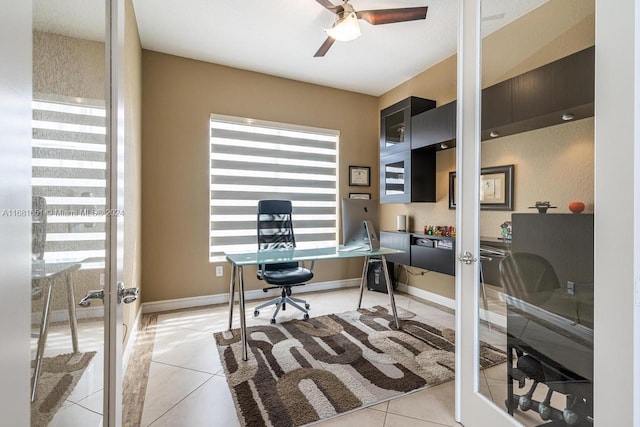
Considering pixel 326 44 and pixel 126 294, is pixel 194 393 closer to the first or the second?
pixel 126 294

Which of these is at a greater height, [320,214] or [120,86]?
[120,86]

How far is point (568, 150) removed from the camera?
1.22 meters

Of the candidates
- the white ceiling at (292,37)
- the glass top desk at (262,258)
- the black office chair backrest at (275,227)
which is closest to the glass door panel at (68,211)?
the glass top desk at (262,258)

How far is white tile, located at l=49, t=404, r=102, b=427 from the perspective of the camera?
2.34 feet

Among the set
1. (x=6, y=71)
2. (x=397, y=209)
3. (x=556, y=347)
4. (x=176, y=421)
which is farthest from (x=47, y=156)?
(x=397, y=209)

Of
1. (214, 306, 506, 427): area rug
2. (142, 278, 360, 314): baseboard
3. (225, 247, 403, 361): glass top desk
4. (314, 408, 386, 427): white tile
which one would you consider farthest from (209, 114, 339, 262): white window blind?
(314, 408, 386, 427): white tile

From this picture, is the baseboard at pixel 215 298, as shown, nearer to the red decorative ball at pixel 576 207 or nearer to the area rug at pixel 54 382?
the area rug at pixel 54 382

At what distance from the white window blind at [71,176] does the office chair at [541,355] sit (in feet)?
5.74

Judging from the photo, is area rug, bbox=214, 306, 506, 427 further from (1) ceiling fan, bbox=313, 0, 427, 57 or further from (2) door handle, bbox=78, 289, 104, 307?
(1) ceiling fan, bbox=313, 0, 427, 57

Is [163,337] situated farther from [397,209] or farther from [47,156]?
[397,209]

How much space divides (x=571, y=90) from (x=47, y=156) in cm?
178

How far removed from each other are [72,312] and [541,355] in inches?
73.0

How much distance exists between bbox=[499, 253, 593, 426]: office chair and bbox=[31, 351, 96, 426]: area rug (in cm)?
165

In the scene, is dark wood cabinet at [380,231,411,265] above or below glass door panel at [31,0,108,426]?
below
